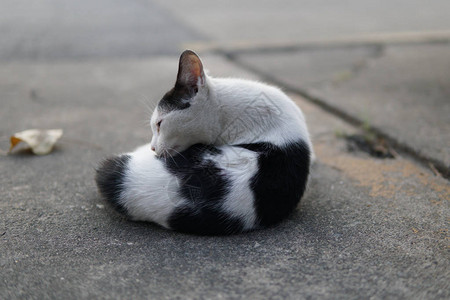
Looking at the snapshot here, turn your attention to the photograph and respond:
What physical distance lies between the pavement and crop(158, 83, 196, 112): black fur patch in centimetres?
56

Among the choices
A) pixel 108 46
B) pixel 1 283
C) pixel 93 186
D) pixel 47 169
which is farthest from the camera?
pixel 108 46

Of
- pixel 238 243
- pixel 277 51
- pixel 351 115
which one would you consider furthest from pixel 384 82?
pixel 238 243

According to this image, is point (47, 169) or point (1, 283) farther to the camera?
point (47, 169)

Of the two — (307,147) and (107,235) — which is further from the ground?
(307,147)

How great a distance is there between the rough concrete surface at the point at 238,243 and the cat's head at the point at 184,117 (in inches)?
15.7

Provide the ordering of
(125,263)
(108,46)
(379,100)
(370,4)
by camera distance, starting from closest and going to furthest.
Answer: (125,263) < (379,100) < (108,46) < (370,4)

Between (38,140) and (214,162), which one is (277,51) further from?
(214,162)

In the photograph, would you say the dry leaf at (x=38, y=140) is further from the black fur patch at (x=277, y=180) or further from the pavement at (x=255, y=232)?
the black fur patch at (x=277, y=180)

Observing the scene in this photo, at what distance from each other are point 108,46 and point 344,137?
11.8 ft

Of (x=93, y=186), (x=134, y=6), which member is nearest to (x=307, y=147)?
(x=93, y=186)

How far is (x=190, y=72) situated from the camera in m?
1.98

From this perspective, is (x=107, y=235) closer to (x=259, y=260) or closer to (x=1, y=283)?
(x=1, y=283)

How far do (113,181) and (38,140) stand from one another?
1.03 metres

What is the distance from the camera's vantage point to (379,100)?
3412 millimetres
